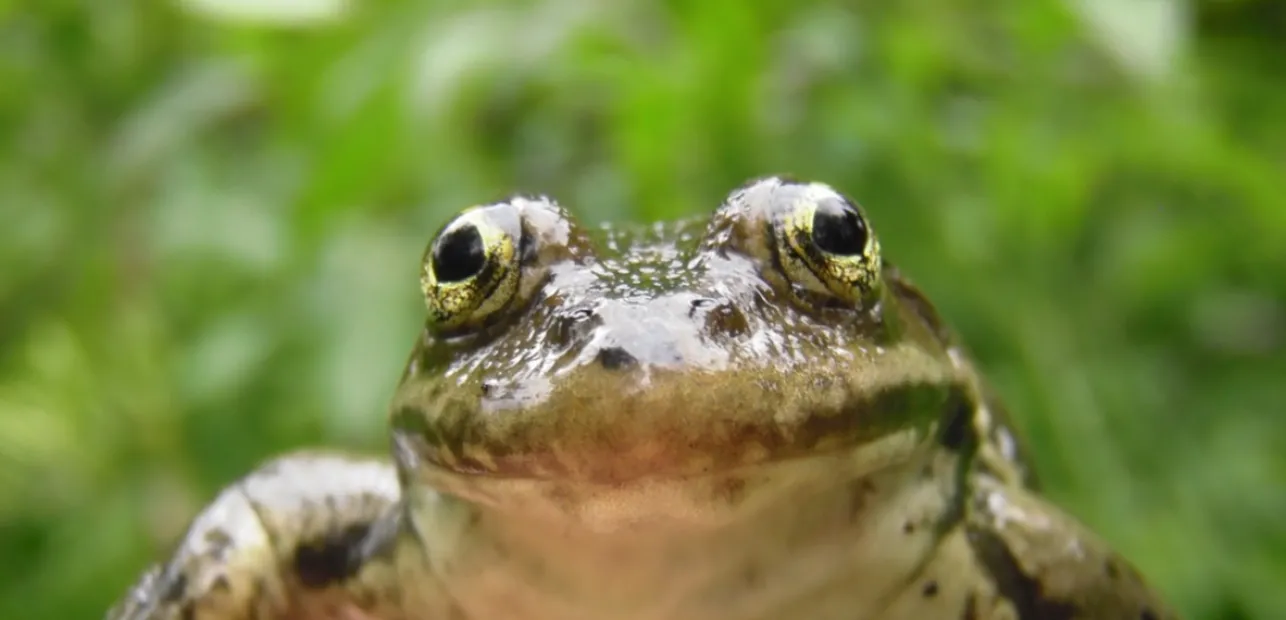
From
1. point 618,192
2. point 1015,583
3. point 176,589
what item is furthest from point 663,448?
point 618,192

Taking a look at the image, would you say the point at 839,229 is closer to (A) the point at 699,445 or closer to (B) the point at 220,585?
(A) the point at 699,445

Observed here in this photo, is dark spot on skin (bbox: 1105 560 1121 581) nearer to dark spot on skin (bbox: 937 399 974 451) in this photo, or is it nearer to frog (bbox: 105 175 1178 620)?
frog (bbox: 105 175 1178 620)

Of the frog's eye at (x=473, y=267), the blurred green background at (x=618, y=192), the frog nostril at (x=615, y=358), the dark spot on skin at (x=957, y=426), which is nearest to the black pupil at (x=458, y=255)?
the frog's eye at (x=473, y=267)

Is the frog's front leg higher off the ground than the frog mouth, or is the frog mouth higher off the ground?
the frog mouth

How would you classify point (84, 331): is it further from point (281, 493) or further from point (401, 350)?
point (281, 493)

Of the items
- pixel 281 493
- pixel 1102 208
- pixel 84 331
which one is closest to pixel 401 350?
pixel 281 493

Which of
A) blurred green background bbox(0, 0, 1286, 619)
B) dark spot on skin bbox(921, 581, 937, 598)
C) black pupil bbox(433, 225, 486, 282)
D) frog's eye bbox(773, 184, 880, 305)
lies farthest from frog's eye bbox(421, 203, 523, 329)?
blurred green background bbox(0, 0, 1286, 619)

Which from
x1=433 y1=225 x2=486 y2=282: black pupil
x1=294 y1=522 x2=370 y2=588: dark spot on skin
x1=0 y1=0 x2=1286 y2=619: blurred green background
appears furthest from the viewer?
x1=0 y1=0 x2=1286 y2=619: blurred green background
